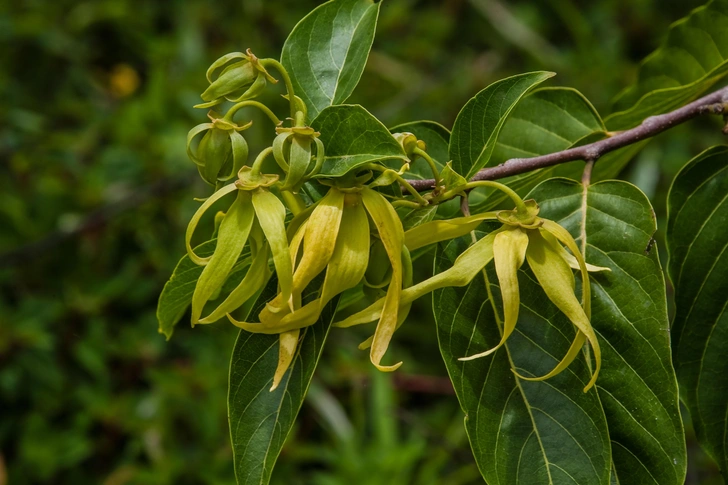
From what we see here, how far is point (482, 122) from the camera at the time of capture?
80 centimetres

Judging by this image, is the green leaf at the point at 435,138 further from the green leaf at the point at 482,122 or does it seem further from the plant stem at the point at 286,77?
the plant stem at the point at 286,77

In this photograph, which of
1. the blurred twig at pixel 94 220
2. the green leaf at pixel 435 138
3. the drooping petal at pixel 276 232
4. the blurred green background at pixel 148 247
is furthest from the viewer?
the blurred twig at pixel 94 220

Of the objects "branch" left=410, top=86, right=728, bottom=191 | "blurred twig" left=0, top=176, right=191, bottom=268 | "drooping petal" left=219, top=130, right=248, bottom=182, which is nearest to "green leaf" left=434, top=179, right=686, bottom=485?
"branch" left=410, top=86, right=728, bottom=191

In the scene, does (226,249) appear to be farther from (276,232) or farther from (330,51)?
(330,51)

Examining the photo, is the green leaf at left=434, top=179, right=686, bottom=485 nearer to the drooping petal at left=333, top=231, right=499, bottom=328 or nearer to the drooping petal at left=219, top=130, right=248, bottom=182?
the drooping petal at left=333, top=231, right=499, bottom=328

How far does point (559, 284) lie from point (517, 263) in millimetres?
41

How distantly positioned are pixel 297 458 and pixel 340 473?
13cm

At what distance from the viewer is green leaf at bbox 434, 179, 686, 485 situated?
72cm

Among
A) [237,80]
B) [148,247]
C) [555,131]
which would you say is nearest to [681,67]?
[555,131]

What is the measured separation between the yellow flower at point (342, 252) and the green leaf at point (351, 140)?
28 millimetres

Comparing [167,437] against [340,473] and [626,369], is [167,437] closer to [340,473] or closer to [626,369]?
[340,473]

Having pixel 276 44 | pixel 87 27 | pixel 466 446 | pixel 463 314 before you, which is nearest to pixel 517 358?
pixel 463 314

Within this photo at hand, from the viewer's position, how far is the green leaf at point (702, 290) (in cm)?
87

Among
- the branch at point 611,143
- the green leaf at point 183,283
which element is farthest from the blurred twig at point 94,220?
the branch at point 611,143
